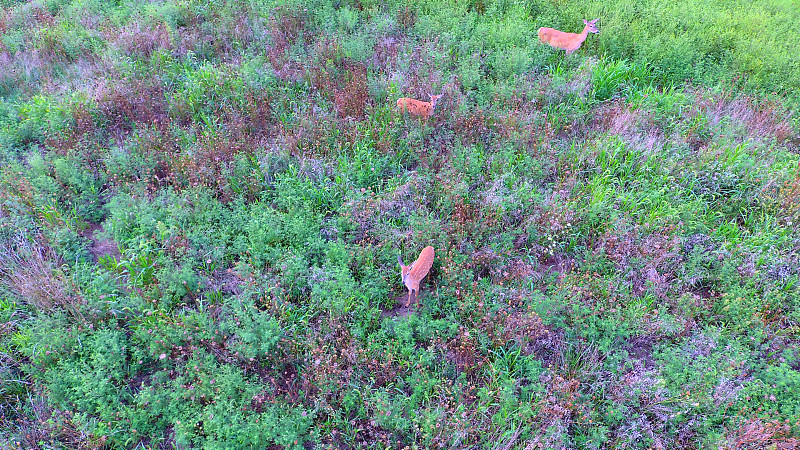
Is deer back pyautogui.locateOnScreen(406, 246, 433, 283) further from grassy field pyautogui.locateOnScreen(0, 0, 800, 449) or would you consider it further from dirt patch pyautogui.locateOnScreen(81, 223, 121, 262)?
dirt patch pyautogui.locateOnScreen(81, 223, 121, 262)

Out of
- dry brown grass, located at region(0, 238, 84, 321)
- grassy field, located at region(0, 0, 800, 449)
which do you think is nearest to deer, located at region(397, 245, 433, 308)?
Result: grassy field, located at region(0, 0, 800, 449)

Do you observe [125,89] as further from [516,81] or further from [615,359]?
[615,359]

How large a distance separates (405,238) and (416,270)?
61 cm

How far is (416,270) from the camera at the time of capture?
430 cm

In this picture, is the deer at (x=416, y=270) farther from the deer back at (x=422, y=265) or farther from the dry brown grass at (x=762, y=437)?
the dry brown grass at (x=762, y=437)

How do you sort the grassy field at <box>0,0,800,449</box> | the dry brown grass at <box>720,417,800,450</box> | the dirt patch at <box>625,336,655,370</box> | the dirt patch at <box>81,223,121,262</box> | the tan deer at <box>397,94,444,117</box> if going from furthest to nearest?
the tan deer at <box>397,94,444,117</box> → the dirt patch at <box>81,223,121,262</box> → the dirt patch at <box>625,336,655,370</box> → the grassy field at <box>0,0,800,449</box> → the dry brown grass at <box>720,417,800,450</box>

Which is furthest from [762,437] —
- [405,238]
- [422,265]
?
[405,238]

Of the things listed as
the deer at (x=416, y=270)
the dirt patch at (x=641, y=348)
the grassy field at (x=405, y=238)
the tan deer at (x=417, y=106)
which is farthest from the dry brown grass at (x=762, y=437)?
the tan deer at (x=417, y=106)

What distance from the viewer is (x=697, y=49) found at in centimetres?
741

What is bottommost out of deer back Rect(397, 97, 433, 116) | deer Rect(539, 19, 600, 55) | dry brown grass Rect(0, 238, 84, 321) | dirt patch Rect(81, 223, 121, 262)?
dirt patch Rect(81, 223, 121, 262)

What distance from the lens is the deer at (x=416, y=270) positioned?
4.25 metres

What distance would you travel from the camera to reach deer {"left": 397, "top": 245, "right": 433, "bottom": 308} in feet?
14.0

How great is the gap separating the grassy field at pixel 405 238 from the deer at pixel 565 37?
26cm

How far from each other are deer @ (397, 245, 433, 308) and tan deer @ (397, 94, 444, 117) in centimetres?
244
